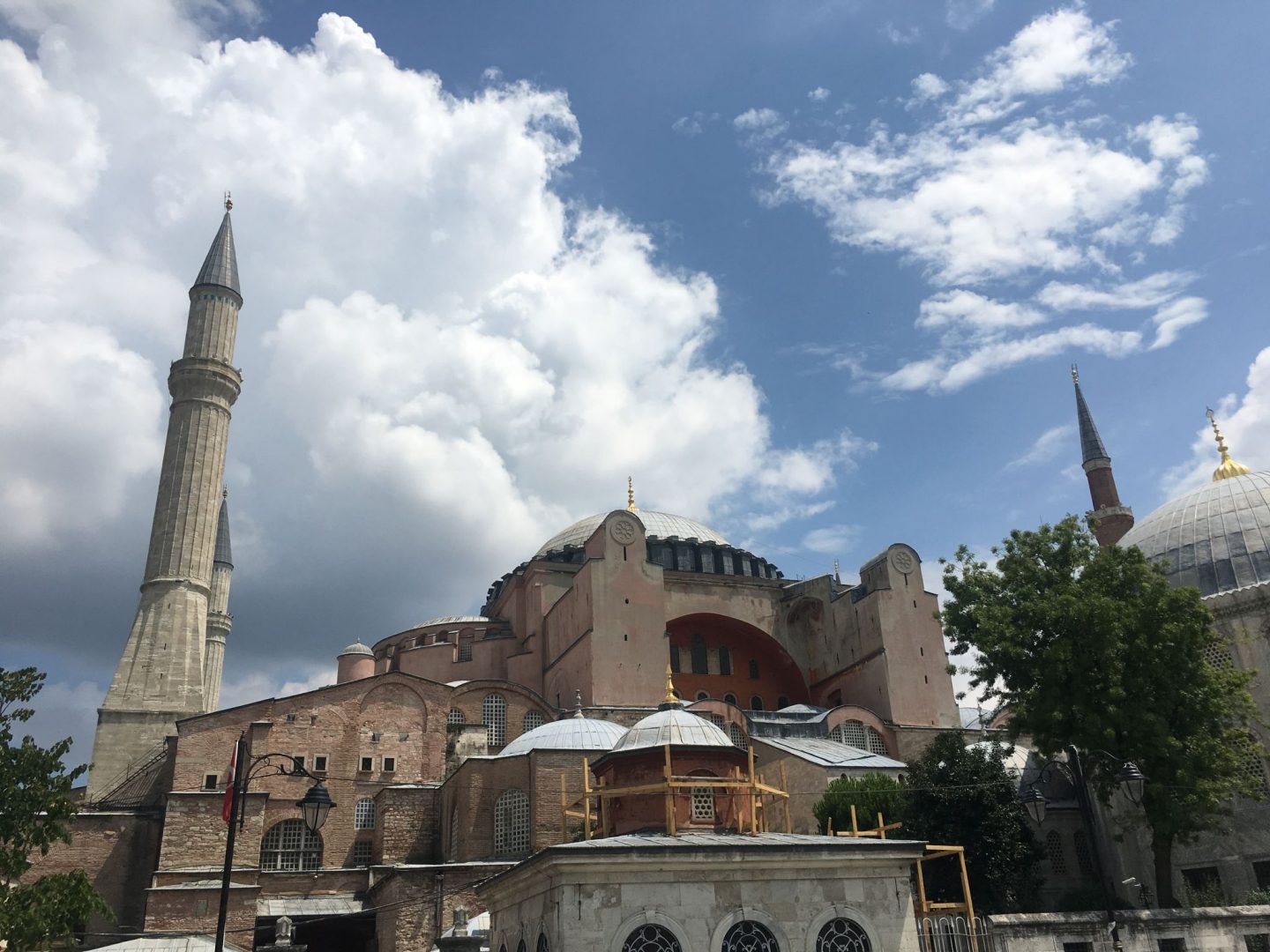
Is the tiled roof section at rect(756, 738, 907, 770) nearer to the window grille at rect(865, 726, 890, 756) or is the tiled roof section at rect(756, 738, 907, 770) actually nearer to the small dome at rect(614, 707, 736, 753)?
the window grille at rect(865, 726, 890, 756)

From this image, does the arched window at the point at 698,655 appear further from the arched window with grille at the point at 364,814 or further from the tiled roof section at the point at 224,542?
the tiled roof section at the point at 224,542

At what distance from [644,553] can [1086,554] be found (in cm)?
1399

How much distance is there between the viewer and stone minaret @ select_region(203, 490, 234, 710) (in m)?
49.5

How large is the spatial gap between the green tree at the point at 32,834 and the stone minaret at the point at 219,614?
3587 centimetres

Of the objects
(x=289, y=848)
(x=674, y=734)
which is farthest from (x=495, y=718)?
(x=674, y=734)

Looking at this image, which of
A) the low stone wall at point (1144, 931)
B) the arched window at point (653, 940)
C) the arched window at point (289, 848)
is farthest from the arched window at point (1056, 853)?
the arched window at point (289, 848)

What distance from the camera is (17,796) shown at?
13.2 metres

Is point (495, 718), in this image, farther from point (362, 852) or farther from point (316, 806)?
point (316, 806)

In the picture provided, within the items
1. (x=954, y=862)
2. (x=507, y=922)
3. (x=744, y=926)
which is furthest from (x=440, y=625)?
(x=744, y=926)

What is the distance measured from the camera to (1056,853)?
86.6 ft

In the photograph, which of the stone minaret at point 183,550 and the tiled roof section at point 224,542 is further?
the tiled roof section at point 224,542

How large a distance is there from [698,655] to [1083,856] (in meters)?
13.8

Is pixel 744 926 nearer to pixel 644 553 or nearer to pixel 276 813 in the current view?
pixel 276 813

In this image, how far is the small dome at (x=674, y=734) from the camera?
49.2ft
